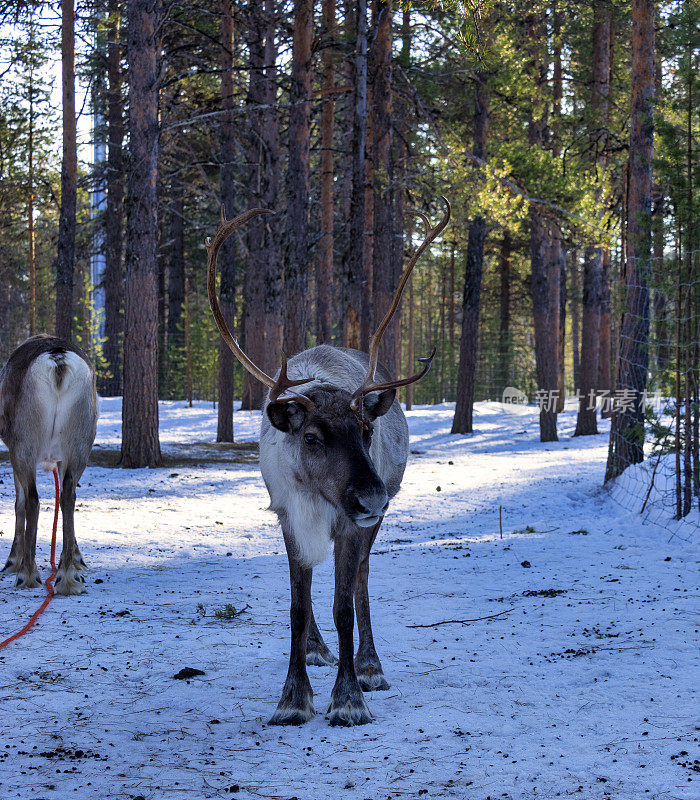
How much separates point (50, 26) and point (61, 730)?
18.8 meters

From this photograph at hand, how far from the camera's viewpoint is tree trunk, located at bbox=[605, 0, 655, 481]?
40.7 feet

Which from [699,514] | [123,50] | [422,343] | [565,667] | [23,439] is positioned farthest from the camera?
[422,343]

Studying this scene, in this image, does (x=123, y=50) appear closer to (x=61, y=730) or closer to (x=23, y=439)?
(x=23, y=439)

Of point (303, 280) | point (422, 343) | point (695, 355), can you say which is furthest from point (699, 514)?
point (422, 343)

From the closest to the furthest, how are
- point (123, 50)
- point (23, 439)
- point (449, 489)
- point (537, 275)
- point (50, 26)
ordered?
1. point (23, 439)
2. point (449, 489)
3. point (50, 26)
4. point (537, 275)
5. point (123, 50)

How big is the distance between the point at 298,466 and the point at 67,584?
10.8ft

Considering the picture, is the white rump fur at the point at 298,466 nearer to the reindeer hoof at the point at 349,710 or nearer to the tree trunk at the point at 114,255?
the reindeer hoof at the point at 349,710

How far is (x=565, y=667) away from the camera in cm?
523

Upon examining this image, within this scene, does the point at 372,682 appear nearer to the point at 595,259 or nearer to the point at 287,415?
the point at 287,415

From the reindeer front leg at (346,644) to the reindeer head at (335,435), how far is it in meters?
0.36

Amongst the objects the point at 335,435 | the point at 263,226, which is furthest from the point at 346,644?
the point at 263,226

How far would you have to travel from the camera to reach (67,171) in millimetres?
19359

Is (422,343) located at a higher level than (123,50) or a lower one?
lower

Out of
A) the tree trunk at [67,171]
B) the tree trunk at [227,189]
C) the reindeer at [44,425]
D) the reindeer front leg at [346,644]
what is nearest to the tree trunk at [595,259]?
the tree trunk at [227,189]
